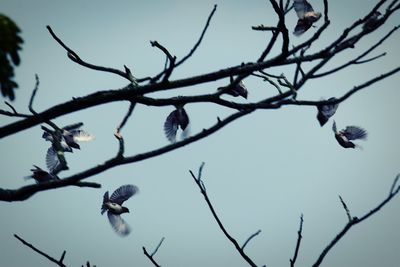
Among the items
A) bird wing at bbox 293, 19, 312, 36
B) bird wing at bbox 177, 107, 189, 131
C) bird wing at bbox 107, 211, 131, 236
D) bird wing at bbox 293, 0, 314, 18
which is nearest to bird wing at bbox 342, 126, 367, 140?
bird wing at bbox 293, 19, 312, 36

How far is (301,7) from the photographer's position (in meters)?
2.91

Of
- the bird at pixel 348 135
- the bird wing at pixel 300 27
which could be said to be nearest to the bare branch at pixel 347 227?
the bird at pixel 348 135

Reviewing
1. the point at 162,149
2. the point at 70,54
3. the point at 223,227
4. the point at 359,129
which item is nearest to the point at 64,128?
the point at 70,54

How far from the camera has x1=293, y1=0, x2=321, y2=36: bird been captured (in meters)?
2.89

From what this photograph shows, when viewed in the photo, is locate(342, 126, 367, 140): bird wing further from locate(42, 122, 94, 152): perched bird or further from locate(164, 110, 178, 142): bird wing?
locate(42, 122, 94, 152): perched bird

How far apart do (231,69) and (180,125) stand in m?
0.85

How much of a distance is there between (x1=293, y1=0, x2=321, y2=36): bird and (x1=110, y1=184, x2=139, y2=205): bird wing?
5.95 ft

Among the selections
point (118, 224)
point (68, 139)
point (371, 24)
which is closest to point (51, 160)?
point (68, 139)

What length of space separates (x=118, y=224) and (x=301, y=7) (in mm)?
2266

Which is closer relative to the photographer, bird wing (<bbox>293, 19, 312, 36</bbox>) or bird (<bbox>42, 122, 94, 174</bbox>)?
bird (<bbox>42, 122, 94, 174</bbox>)

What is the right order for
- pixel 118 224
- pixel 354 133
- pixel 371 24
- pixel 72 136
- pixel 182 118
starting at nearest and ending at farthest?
pixel 371 24 < pixel 72 136 < pixel 118 224 < pixel 182 118 < pixel 354 133

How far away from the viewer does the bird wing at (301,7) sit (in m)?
2.90

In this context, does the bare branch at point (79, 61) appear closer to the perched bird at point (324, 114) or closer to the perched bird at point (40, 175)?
the perched bird at point (40, 175)

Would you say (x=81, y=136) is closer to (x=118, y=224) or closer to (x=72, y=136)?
(x=72, y=136)
